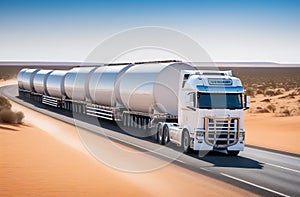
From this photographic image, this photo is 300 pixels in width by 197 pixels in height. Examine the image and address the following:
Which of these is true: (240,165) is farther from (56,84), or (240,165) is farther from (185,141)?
(56,84)

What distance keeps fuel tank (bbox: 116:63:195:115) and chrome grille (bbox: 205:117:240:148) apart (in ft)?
14.0

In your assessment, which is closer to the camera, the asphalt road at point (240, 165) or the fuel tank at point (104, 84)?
the asphalt road at point (240, 165)

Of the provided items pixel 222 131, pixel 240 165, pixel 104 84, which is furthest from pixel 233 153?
pixel 104 84

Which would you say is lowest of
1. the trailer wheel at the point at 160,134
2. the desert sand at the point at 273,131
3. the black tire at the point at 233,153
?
the desert sand at the point at 273,131

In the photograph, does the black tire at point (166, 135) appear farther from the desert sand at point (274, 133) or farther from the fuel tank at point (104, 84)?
the fuel tank at point (104, 84)

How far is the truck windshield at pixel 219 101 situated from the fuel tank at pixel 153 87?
11.8ft

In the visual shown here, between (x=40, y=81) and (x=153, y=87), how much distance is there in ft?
112

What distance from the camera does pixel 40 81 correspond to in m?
57.5

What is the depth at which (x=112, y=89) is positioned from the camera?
33125 mm

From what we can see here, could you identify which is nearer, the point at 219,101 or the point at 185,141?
the point at 219,101

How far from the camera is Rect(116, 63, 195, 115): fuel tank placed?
24422 mm

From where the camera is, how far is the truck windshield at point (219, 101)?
2022 centimetres

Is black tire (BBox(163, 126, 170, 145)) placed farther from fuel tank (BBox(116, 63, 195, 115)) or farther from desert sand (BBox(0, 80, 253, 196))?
desert sand (BBox(0, 80, 253, 196))

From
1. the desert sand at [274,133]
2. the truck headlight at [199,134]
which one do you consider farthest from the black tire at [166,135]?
the desert sand at [274,133]
